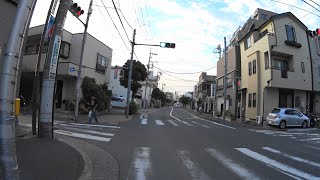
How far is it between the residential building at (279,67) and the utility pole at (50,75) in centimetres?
2505

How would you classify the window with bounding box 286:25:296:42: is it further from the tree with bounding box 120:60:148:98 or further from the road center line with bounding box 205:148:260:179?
the road center line with bounding box 205:148:260:179

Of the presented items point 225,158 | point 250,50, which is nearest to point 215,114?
point 250,50

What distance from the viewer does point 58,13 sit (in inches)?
424

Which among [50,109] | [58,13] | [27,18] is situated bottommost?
[50,109]

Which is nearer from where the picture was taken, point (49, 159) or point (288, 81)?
point (49, 159)

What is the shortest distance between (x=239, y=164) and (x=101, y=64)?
3206cm

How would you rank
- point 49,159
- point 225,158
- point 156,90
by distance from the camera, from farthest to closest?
point 156,90, point 225,158, point 49,159

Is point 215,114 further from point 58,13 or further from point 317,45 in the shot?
point 58,13

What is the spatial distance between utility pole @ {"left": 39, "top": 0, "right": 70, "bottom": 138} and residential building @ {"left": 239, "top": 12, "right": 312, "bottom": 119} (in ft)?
82.2

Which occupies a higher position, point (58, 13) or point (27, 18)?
point (58, 13)

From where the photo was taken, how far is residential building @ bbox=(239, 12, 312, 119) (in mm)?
32688

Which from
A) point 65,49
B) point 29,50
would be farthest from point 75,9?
point 29,50

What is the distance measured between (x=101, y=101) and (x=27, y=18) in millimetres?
29637

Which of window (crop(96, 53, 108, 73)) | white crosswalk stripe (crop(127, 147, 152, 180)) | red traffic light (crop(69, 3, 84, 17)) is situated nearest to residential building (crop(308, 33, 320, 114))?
window (crop(96, 53, 108, 73))
